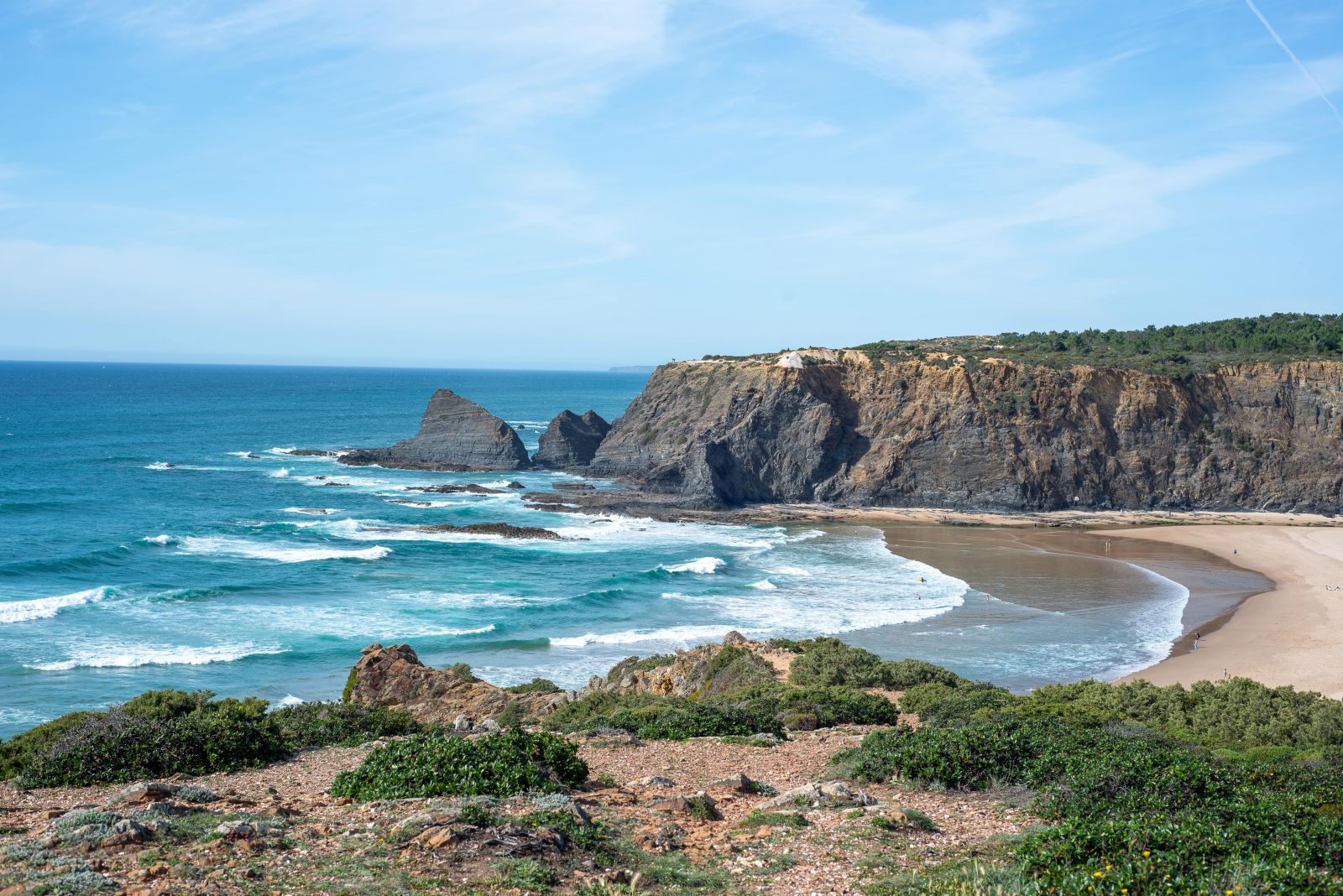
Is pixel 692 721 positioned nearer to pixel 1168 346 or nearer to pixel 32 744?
pixel 32 744

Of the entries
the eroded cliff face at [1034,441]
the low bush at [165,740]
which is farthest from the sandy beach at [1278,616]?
the low bush at [165,740]

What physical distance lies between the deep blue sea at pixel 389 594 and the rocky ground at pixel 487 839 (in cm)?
1560

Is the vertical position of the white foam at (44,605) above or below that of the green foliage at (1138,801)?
below

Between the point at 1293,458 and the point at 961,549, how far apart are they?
25345 mm

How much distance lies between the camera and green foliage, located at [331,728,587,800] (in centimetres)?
971

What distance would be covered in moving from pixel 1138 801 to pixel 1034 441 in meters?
51.2

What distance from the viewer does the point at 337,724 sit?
47.3 ft

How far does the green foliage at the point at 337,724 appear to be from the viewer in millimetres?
13867

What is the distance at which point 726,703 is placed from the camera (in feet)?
53.3

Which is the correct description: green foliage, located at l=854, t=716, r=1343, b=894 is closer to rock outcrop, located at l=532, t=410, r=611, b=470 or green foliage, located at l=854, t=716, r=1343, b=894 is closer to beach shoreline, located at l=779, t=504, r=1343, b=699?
beach shoreline, located at l=779, t=504, r=1343, b=699

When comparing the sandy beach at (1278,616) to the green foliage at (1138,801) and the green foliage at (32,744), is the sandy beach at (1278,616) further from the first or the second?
the green foliage at (32,744)

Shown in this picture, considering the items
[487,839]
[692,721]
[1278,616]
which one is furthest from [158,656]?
[1278,616]

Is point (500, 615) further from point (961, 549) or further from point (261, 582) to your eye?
point (961, 549)

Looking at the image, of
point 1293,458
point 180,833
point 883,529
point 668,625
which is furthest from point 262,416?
point 180,833
